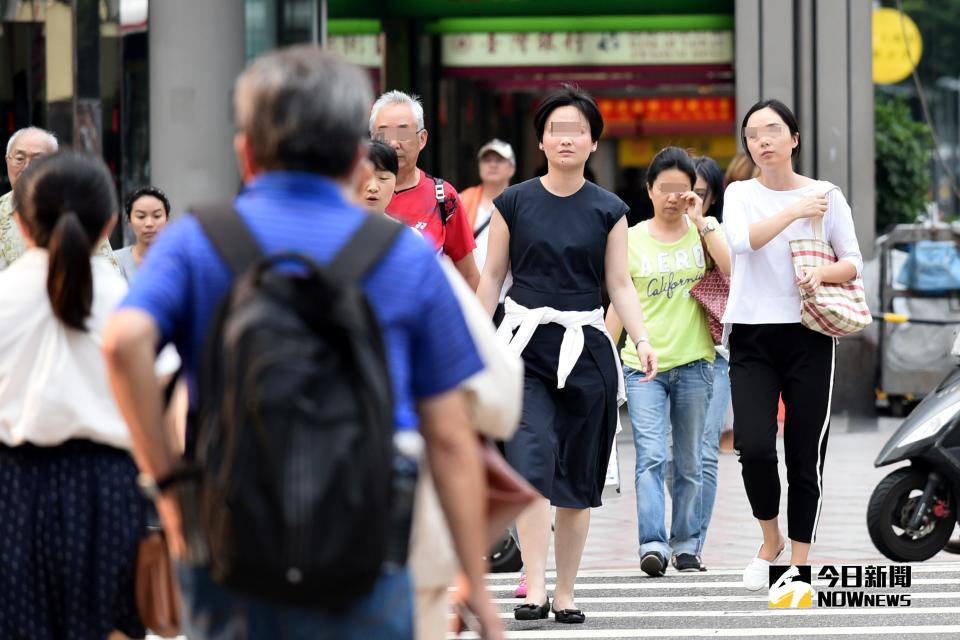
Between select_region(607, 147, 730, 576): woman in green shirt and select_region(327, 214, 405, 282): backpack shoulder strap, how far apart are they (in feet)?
17.9

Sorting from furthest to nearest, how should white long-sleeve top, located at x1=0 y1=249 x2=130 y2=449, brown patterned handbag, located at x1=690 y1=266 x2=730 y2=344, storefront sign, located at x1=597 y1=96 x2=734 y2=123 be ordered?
storefront sign, located at x1=597 y1=96 x2=734 y2=123 → brown patterned handbag, located at x1=690 y1=266 x2=730 y2=344 → white long-sleeve top, located at x1=0 y1=249 x2=130 y2=449

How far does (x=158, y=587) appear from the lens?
→ 12.2 ft

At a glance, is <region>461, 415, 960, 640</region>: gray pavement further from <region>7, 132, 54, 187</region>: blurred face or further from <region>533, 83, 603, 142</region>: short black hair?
<region>7, 132, 54, 187</region>: blurred face

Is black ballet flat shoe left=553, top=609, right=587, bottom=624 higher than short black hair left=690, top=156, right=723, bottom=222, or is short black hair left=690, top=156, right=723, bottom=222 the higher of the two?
short black hair left=690, top=156, right=723, bottom=222

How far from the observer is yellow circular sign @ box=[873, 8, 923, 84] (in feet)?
71.1

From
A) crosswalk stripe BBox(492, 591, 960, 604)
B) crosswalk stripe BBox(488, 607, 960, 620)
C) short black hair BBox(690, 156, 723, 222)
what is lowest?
crosswalk stripe BBox(492, 591, 960, 604)

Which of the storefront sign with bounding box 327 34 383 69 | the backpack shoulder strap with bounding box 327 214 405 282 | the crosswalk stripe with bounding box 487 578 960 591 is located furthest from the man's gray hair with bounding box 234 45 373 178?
the storefront sign with bounding box 327 34 383 69

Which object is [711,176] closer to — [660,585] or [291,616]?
[660,585]

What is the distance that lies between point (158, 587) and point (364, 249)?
98cm

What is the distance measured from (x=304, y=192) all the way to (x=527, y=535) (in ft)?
13.7

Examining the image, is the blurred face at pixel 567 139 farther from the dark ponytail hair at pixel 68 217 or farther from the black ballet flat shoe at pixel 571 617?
the dark ponytail hair at pixel 68 217

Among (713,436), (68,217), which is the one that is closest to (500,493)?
(68,217)

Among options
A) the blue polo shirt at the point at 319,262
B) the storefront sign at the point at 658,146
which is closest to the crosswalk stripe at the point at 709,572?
the blue polo shirt at the point at 319,262

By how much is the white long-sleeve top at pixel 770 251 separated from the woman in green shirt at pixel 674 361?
35.7 inches
